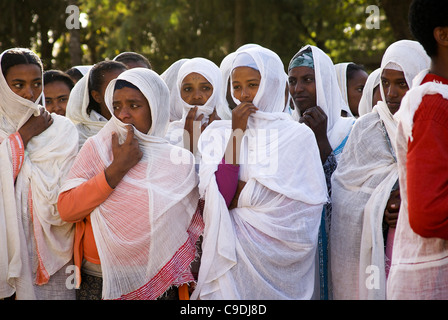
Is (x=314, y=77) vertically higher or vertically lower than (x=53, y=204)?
higher

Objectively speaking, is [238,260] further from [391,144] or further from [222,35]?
[222,35]

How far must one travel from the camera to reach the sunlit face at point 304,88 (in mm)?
4854

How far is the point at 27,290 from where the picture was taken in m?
3.81

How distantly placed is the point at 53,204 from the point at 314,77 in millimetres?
2315

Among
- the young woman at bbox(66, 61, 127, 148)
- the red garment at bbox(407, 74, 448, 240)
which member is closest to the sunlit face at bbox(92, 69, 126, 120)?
the young woman at bbox(66, 61, 127, 148)

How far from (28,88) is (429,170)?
2.79 m

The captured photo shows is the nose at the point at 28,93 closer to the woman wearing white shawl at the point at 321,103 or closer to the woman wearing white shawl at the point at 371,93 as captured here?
the woman wearing white shawl at the point at 321,103

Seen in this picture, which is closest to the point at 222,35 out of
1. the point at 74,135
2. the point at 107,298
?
the point at 74,135

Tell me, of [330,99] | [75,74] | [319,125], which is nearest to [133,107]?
[319,125]

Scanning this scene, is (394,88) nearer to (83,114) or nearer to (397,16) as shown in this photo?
(83,114)

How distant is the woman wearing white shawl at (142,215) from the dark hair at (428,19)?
1785 millimetres

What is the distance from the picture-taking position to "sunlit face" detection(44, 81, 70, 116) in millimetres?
5539

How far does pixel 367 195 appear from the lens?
387cm

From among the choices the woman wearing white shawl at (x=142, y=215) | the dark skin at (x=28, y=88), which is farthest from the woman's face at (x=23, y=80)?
the woman wearing white shawl at (x=142, y=215)
